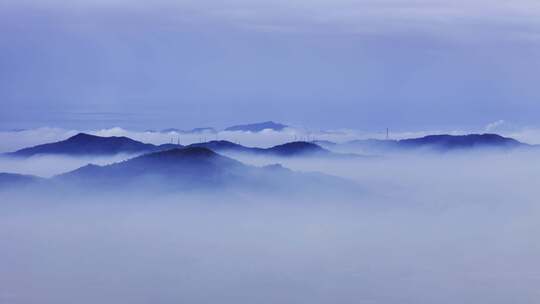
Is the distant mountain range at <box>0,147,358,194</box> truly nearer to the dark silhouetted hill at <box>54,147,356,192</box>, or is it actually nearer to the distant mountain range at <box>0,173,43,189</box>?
the dark silhouetted hill at <box>54,147,356,192</box>

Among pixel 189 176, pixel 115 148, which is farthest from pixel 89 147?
pixel 189 176

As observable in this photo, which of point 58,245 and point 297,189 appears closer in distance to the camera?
point 58,245

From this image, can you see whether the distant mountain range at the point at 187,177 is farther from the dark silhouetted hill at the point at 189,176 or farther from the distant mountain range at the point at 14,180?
the distant mountain range at the point at 14,180

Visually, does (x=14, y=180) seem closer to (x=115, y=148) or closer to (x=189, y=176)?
(x=115, y=148)

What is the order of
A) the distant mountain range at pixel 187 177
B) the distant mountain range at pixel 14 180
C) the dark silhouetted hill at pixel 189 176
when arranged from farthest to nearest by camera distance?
the dark silhouetted hill at pixel 189 176
the distant mountain range at pixel 187 177
the distant mountain range at pixel 14 180

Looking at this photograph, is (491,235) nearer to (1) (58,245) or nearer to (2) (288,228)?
(2) (288,228)

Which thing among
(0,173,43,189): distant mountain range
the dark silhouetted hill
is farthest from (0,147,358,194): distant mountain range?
(0,173,43,189): distant mountain range

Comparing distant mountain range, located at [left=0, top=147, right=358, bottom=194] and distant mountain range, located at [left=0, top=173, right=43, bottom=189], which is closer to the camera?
distant mountain range, located at [left=0, top=173, right=43, bottom=189]

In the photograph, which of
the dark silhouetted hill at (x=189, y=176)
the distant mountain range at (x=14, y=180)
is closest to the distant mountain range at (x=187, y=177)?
the dark silhouetted hill at (x=189, y=176)

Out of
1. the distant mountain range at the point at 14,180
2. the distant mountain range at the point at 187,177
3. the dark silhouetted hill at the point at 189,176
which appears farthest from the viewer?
the dark silhouetted hill at the point at 189,176

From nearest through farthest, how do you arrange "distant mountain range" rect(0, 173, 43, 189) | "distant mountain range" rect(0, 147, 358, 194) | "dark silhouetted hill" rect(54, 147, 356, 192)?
"distant mountain range" rect(0, 173, 43, 189)
"distant mountain range" rect(0, 147, 358, 194)
"dark silhouetted hill" rect(54, 147, 356, 192)

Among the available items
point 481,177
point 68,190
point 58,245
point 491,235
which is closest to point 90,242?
point 58,245
